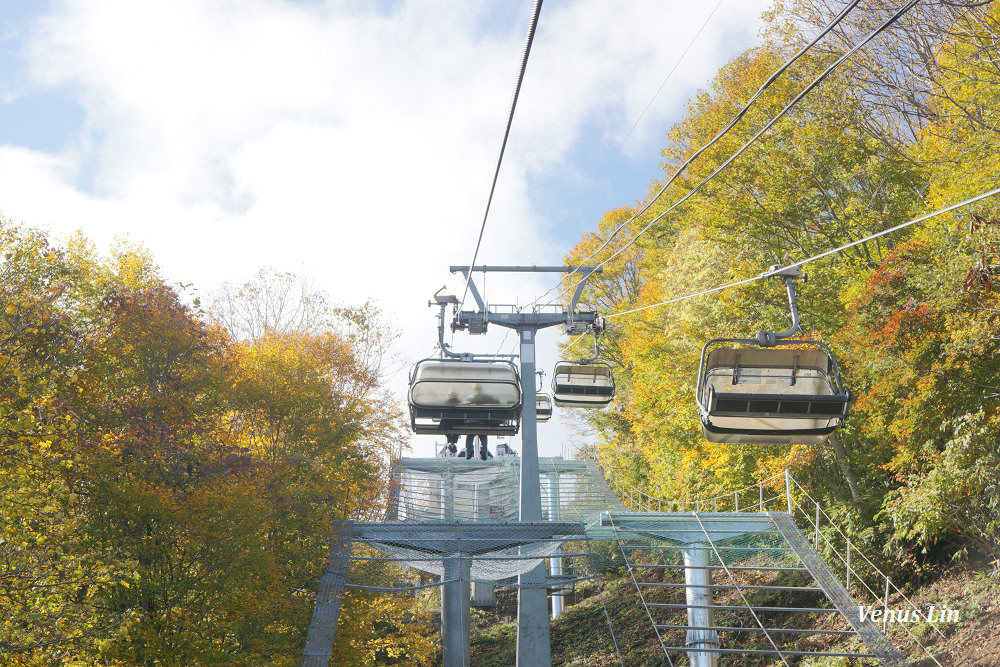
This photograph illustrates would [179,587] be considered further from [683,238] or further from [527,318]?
[683,238]

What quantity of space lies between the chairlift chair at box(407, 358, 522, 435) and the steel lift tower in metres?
5.98

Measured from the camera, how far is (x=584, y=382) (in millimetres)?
16828

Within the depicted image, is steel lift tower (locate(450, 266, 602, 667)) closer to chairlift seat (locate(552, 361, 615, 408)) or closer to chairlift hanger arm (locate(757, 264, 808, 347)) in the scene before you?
chairlift seat (locate(552, 361, 615, 408))

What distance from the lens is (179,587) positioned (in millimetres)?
11586

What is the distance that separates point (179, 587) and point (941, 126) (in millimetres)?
14024

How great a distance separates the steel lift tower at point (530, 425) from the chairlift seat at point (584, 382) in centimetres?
133

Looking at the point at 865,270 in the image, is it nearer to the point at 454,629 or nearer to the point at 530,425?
the point at 530,425

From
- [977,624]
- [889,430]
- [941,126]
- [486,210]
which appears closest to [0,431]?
[486,210]

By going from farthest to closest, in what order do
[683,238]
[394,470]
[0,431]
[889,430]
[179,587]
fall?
[394,470] → [683,238] → [889,430] → [179,587] → [0,431]

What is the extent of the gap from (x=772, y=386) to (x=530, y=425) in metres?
11.4

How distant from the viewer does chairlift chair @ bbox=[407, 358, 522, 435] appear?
34.4 feet

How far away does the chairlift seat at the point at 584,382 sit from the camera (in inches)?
661

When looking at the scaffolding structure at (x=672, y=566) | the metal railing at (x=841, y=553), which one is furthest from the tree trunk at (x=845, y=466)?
the scaffolding structure at (x=672, y=566)

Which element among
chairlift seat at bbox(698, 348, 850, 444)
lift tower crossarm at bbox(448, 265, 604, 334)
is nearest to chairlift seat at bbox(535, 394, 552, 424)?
lift tower crossarm at bbox(448, 265, 604, 334)
